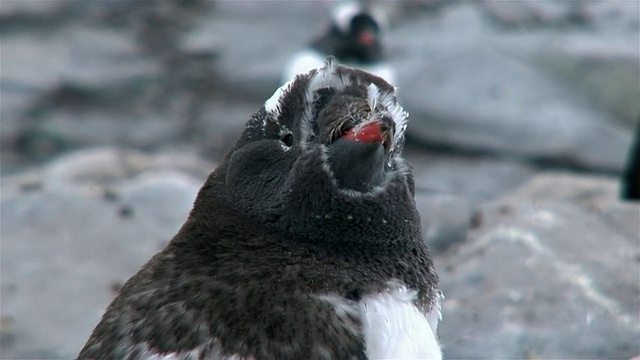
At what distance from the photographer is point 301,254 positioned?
2615mm

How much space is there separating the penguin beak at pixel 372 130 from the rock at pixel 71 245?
6.88 feet

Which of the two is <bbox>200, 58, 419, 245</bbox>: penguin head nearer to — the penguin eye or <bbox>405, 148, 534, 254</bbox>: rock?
the penguin eye

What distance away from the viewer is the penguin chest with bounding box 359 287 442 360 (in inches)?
96.9

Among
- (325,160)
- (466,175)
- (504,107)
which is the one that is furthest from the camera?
(504,107)

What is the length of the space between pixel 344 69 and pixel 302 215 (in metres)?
0.45

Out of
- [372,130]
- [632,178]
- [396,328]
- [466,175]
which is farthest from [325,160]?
[466,175]

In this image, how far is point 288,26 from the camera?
11508 mm

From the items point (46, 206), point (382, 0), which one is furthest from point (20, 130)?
point (382, 0)

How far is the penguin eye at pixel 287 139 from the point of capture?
280 centimetres

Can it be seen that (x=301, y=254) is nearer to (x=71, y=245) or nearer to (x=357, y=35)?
(x=71, y=245)

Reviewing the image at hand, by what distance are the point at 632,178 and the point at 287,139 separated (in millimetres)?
4985

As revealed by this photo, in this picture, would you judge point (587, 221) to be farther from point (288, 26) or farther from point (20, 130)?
point (288, 26)

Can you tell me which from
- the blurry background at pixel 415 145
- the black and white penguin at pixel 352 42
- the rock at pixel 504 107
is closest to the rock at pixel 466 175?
the blurry background at pixel 415 145

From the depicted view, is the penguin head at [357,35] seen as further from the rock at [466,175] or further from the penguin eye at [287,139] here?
the penguin eye at [287,139]
